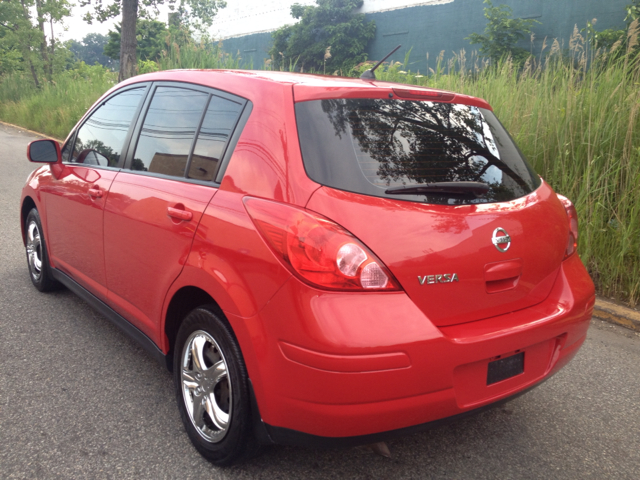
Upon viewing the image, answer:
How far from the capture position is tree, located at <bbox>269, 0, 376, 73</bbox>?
29297 millimetres

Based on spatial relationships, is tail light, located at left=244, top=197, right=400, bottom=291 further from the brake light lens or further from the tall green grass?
the tall green grass

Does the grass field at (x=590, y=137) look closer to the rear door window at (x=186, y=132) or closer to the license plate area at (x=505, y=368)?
the license plate area at (x=505, y=368)

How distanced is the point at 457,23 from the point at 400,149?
25315mm

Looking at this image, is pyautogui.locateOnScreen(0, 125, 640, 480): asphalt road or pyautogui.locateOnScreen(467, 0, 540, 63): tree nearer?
pyautogui.locateOnScreen(0, 125, 640, 480): asphalt road

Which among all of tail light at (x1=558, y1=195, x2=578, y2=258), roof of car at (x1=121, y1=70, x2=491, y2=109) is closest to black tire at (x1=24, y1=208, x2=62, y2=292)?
roof of car at (x1=121, y1=70, x2=491, y2=109)

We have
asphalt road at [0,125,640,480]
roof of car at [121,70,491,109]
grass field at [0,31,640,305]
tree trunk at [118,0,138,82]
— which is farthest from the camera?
tree trunk at [118,0,138,82]

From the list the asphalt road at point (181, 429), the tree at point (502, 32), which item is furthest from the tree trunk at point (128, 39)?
the asphalt road at point (181, 429)

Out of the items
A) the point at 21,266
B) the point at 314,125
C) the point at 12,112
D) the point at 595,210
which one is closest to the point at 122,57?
the point at 12,112

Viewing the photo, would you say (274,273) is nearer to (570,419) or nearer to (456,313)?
(456,313)

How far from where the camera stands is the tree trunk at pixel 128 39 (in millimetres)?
15375

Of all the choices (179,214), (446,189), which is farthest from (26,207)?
(446,189)

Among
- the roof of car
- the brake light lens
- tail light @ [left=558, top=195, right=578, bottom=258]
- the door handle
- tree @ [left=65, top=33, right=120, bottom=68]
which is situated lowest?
tail light @ [left=558, top=195, right=578, bottom=258]

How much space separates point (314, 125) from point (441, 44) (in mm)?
25572

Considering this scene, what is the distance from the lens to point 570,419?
3000 mm
